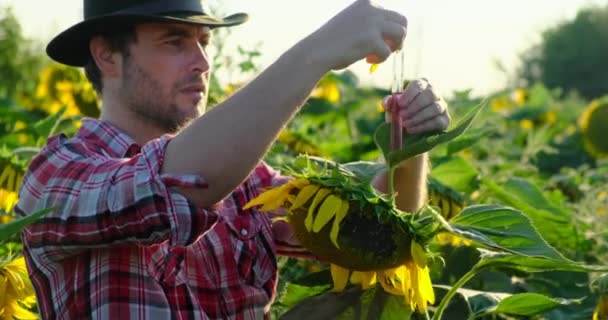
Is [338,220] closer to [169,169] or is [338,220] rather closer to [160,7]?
[169,169]

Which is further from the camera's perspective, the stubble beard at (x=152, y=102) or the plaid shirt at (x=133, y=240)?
the stubble beard at (x=152, y=102)

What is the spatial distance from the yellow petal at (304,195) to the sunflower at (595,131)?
12.0 ft

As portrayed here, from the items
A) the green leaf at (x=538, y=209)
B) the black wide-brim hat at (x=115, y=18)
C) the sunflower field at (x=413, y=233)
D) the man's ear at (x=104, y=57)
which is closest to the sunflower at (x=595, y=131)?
the sunflower field at (x=413, y=233)

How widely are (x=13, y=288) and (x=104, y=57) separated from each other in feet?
1.22

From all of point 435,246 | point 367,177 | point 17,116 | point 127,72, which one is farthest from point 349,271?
point 17,116

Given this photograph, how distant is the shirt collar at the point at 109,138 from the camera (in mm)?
1681

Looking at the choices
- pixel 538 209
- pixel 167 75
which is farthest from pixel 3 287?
pixel 538 209

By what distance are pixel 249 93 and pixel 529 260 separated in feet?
1.08

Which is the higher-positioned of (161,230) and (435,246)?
(161,230)

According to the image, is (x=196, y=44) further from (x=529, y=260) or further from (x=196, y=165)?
(x=529, y=260)

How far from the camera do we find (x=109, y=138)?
1700mm

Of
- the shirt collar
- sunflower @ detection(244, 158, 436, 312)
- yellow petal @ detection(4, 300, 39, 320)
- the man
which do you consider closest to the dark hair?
the man

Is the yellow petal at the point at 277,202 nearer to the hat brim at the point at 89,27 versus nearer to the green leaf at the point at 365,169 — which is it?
the green leaf at the point at 365,169

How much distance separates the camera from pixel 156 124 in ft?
5.65
